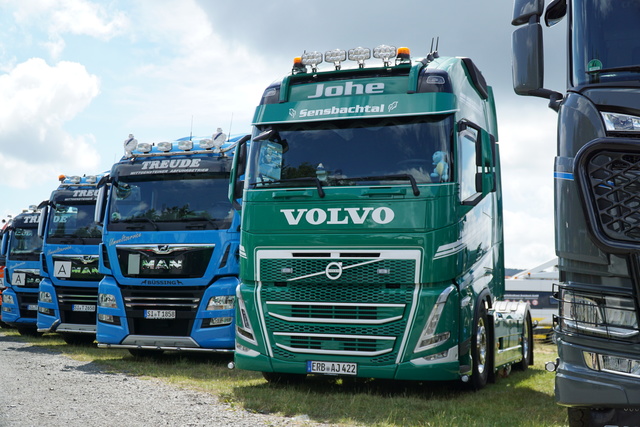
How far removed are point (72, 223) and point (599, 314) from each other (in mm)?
12270

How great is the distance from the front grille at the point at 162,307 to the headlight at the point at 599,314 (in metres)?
7.20

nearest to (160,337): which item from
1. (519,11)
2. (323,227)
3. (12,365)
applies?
(12,365)

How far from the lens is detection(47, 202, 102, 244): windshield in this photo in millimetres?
14406

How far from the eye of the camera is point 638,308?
13.5ft

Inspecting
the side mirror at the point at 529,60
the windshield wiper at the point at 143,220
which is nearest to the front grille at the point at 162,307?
the windshield wiper at the point at 143,220

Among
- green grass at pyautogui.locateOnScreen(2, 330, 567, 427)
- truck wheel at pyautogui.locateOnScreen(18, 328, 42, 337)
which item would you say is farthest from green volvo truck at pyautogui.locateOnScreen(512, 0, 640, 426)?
truck wheel at pyautogui.locateOnScreen(18, 328, 42, 337)

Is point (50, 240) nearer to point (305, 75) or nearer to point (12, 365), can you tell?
point (12, 365)

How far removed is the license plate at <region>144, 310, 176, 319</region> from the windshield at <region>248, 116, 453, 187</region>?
11.7 ft

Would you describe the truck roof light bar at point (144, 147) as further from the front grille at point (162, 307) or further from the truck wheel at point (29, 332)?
the truck wheel at point (29, 332)

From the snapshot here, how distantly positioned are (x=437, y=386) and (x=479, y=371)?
0.54 meters

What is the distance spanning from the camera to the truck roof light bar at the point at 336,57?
331 inches

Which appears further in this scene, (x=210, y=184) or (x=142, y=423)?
(x=210, y=184)

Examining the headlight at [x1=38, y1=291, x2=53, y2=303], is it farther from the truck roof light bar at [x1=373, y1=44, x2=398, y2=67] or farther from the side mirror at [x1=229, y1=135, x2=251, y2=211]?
the truck roof light bar at [x1=373, y1=44, x2=398, y2=67]

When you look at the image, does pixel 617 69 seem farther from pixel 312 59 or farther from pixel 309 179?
pixel 312 59
